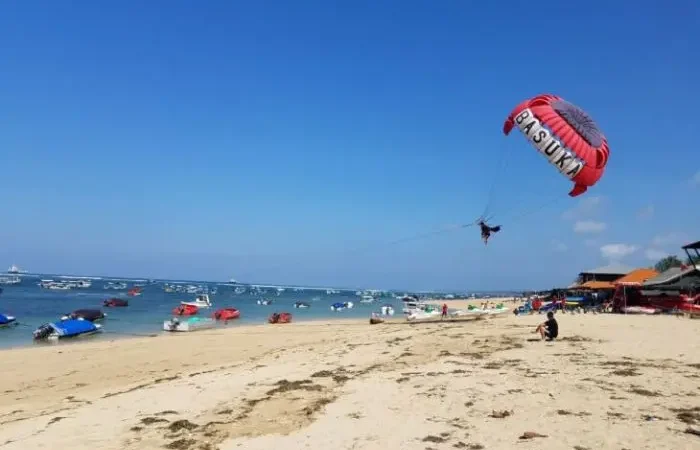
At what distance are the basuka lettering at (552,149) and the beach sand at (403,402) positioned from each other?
565 cm

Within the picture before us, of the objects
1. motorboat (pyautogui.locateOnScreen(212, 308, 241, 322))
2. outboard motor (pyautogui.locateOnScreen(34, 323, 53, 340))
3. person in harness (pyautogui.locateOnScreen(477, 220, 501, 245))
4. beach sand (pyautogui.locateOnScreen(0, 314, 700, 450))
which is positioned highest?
person in harness (pyautogui.locateOnScreen(477, 220, 501, 245))

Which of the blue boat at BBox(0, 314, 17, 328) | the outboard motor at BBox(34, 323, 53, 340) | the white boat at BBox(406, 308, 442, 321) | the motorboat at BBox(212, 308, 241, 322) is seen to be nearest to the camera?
the outboard motor at BBox(34, 323, 53, 340)

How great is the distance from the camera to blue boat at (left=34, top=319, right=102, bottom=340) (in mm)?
29703

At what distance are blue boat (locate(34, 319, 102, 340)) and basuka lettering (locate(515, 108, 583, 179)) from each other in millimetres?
27810

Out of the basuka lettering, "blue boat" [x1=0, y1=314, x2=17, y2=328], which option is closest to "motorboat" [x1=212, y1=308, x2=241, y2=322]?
"blue boat" [x1=0, y1=314, x2=17, y2=328]

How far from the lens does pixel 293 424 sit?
316 inches

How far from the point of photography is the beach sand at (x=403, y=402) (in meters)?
7.06

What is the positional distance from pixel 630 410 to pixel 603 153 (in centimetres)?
1177

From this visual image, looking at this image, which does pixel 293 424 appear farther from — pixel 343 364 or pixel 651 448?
pixel 343 364

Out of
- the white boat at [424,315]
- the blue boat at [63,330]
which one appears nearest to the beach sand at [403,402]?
the blue boat at [63,330]

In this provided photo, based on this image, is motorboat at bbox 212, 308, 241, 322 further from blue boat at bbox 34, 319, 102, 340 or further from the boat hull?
blue boat at bbox 34, 319, 102, 340

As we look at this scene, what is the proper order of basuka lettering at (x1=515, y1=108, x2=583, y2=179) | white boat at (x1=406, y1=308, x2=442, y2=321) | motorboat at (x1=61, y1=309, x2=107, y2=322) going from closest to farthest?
basuka lettering at (x1=515, y1=108, x2=583, y2=179) → motorboat at (x1=61, y1=309, x2=107, y2=322) → white boat at (x1=406, y1=308, x2=442, y2=321)

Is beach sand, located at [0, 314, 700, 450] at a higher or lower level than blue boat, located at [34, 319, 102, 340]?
higher

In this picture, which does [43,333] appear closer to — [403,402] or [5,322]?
[5,322]
